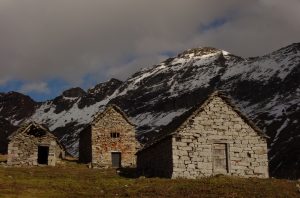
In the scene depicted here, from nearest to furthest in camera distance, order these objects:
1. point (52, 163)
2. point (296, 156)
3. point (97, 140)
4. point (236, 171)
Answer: point (236, 171) < point (52, 163) < point (97, 140) < point (296, 156)

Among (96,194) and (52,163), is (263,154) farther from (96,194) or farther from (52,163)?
(52,163)

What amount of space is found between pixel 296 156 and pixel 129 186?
89535 millimetres

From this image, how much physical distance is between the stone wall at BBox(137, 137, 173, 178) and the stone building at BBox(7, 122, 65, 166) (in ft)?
46.2

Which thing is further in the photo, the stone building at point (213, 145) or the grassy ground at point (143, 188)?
the stone building at point (213, 145)

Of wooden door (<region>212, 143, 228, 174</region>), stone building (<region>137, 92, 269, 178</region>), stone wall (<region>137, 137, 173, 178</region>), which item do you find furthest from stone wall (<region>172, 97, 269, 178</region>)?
stone wall (<region>137, 137, 173, 178</region>)

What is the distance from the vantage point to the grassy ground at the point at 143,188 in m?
33.3

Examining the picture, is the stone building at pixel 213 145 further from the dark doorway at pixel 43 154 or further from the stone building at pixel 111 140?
the dark doorway at pixel 43 154

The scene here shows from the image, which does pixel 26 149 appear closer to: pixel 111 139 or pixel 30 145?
pixel 30 145

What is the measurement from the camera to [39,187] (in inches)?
1455

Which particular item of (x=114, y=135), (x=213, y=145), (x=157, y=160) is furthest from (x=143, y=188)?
(x=114, y=135)

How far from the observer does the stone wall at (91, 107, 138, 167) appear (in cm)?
6512

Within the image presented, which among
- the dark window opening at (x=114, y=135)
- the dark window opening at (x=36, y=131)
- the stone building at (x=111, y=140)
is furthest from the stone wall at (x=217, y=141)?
the dark window opening at (x=36, y=131)

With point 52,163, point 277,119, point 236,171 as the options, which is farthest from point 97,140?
point 277,119

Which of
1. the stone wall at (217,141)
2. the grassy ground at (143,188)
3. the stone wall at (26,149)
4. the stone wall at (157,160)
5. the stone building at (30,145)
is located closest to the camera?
the grassy ground at (143,188)
